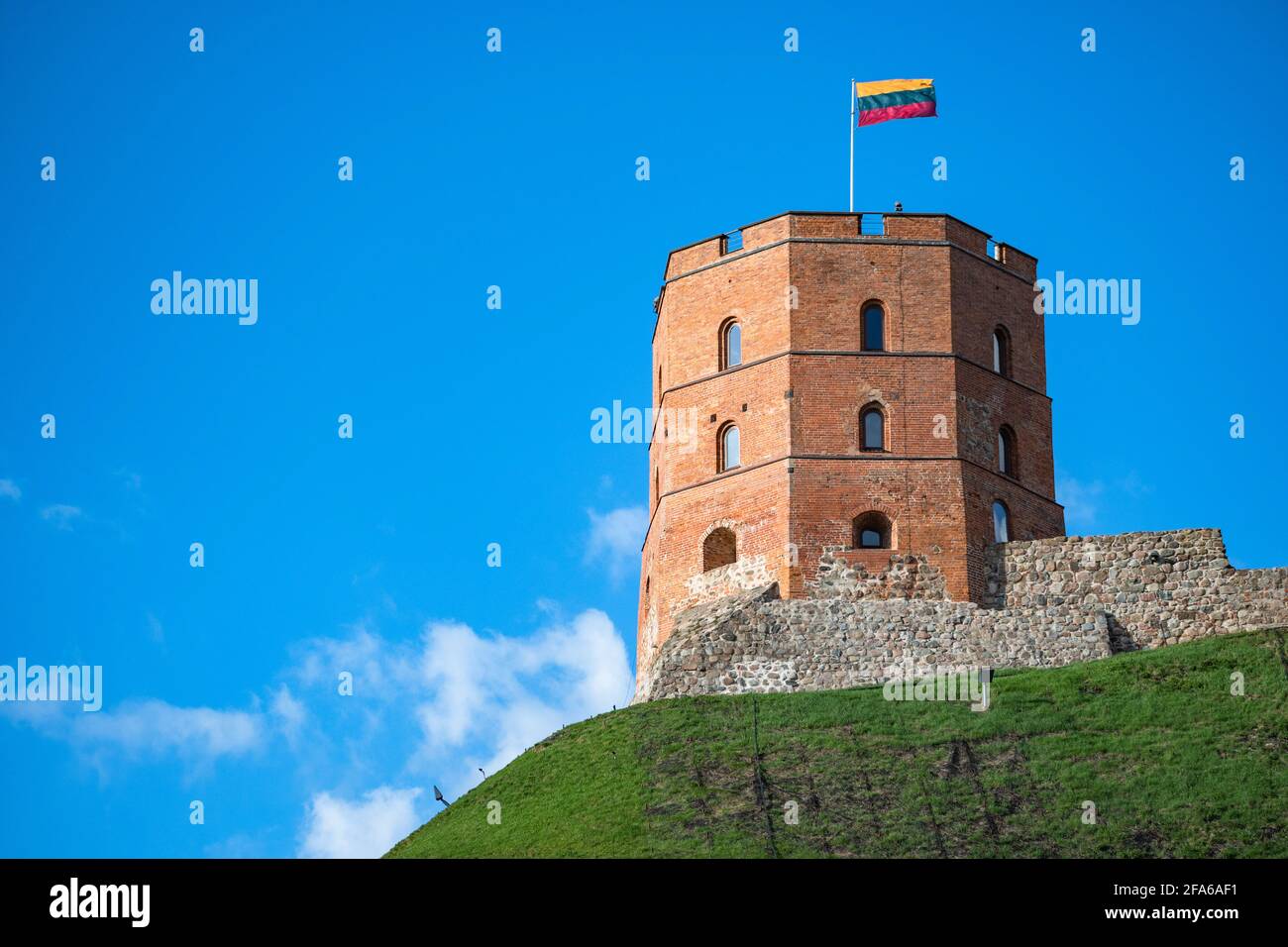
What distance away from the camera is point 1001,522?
49469 millimetres

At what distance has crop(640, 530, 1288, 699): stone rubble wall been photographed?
46344 millimetres

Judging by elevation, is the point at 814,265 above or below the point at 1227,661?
above

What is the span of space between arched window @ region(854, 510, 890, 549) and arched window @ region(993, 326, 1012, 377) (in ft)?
17.7

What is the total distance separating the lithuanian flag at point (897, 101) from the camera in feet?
170

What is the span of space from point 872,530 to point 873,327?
4.98 m

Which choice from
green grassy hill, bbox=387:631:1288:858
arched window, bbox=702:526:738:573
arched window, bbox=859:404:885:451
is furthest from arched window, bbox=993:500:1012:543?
arched window, bbox=702:526:738:573

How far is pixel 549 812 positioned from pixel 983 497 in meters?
13.7

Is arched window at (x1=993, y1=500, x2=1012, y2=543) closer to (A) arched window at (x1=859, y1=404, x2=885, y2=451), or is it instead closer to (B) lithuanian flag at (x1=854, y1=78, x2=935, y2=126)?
(A) arched window at (x1=859, y1=404, x2=885, y2=451)

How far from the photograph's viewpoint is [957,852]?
37.2m

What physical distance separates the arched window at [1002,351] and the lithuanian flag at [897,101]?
5.64m

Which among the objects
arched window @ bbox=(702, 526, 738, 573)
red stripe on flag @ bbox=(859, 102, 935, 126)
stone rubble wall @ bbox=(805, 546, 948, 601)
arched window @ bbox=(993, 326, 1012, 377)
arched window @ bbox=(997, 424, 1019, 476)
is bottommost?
stone rubble wall @ bbox=(805, 546, 948, 601)

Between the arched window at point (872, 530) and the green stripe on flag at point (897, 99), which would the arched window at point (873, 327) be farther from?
the green stripe on flag at point (897, 99)
